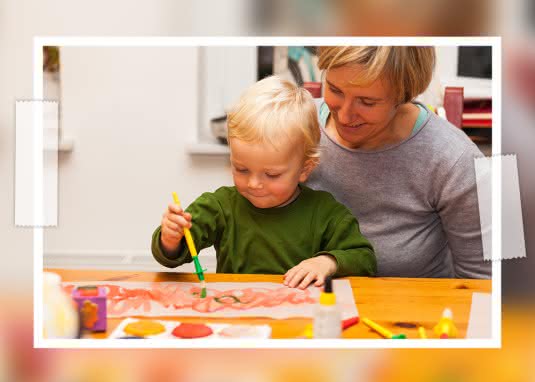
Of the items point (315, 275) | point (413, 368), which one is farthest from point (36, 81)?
point (413, 368)

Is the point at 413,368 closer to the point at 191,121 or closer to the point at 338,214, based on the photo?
the point at 338,214

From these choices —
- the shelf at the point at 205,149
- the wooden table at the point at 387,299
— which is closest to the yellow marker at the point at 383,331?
the wooden table at the point at 387,299

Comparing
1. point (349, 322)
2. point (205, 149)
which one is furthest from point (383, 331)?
point (205, 149)

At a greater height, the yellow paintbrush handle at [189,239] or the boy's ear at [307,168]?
the boy's ear at [307,168]

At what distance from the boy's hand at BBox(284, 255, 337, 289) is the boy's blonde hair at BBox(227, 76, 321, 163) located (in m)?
0.17

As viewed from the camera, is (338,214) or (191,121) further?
(191,121)

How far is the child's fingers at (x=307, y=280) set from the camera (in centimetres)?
92

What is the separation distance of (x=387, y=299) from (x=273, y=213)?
27 centimetres

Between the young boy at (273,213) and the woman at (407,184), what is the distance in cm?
7

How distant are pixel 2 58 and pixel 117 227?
540mm

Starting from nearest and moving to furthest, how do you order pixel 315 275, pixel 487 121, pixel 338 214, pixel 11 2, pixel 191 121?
pixel 11 2 < pixel 315 275 < pixel 338 214 < pixel 487 121 < pixel 191 121

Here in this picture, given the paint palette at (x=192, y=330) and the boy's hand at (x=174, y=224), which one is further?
the boy's hand at (x=174, y=224)

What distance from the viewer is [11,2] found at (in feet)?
2.52

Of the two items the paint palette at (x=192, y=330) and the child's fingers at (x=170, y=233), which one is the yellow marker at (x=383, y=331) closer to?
the paint palette at (x=192, y=330)
